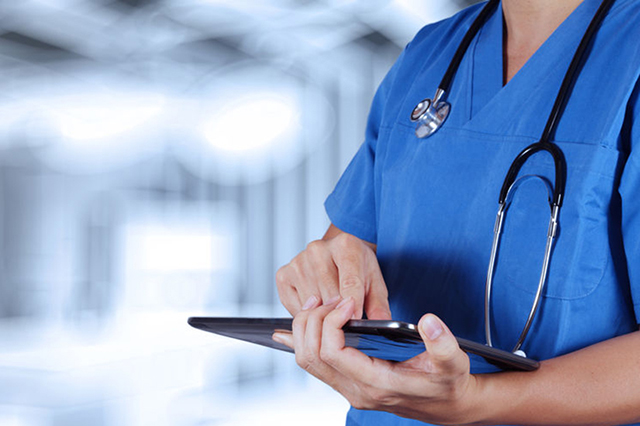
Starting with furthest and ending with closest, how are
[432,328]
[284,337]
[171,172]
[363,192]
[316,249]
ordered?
[171,172], [363,192], [316,249], [284,337], [432,328]

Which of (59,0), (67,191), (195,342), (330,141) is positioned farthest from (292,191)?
(59,0)

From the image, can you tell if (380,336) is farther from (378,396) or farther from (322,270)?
(322,270)

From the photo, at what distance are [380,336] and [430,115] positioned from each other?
34 centimetres

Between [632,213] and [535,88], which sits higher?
[535,88]

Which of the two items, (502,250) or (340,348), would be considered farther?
(502,250)

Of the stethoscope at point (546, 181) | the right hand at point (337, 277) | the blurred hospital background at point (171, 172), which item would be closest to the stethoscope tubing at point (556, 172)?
the stethoscope at point (546, 181)

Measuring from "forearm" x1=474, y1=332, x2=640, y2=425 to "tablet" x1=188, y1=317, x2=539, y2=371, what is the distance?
14mm

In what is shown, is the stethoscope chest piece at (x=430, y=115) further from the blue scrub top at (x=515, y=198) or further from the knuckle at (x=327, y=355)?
the knuckle at (x=327, y=355)

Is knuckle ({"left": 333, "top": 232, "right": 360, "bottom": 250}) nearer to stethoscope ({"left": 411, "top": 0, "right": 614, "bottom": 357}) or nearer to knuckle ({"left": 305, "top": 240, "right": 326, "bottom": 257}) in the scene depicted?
knuckle ({"left": 305, "top": 240, "right": 326, "bottom": 257})

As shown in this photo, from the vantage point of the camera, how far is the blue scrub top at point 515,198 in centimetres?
55

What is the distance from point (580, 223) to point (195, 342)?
8.99 feet

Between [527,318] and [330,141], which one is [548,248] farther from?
[330,141]

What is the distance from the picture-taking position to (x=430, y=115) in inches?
28.2

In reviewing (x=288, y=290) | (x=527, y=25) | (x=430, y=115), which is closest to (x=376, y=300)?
(x=288, y=290)
